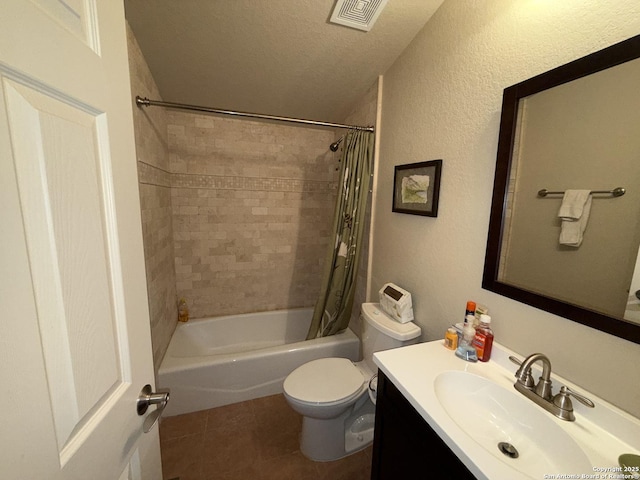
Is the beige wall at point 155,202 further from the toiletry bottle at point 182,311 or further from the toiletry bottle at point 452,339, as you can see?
the toiletry bottle at point 452,339

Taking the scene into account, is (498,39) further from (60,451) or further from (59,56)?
(60,451)

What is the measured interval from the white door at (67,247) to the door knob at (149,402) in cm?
3

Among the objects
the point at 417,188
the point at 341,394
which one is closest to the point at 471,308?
the point at 417,188

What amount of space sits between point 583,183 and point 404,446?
1040 millimetres

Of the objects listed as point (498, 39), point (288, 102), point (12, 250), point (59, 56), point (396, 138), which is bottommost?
point (12, 250)

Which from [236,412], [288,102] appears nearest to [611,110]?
[288,102]

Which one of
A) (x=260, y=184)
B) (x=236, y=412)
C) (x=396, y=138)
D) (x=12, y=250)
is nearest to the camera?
(x=12, y=250)

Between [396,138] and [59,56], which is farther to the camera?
[396,138]

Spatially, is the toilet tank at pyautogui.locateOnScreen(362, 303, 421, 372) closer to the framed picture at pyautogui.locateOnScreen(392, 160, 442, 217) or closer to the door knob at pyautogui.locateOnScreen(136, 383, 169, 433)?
the framed picture at pyautogui.locateOnScreen(392, 160, 442, 217)

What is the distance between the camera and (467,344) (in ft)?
3.43

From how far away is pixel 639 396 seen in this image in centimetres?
66

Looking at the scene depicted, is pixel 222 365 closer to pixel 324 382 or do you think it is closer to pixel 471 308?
pixel 324 382

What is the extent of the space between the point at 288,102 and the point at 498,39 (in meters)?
1.46

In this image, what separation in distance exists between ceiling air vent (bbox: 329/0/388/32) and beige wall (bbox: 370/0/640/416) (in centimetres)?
31
